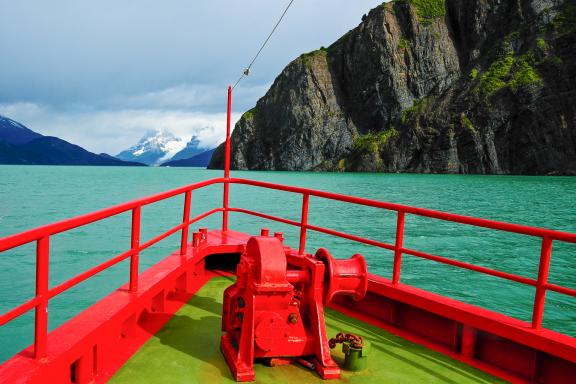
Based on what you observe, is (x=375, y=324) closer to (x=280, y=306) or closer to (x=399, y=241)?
(x=399, y=241)

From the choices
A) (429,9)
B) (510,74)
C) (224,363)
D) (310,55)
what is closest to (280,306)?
(224,363)

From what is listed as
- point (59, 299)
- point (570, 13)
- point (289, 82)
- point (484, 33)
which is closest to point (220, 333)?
point (59, 299)

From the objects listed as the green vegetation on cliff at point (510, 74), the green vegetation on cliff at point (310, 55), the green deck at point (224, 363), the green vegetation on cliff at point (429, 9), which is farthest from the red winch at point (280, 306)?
the green vegetation on cliff at point (310, 55)

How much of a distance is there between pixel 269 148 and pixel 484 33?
7266 centimetres

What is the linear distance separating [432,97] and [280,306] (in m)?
129

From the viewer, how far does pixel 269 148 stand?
151500 mm

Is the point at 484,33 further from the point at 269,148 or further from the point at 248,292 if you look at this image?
the point at 248,292

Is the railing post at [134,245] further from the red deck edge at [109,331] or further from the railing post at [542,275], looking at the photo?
the railing post at [542,275]

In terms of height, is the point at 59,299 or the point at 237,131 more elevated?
the point at 237,131

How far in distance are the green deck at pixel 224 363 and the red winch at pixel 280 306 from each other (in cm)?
15

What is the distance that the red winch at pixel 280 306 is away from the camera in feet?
12.2

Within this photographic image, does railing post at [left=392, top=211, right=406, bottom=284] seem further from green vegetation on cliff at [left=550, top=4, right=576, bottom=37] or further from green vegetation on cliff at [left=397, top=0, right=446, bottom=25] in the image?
green vegetation on cliff at [left=397, top=0, right=446, bottom=25]

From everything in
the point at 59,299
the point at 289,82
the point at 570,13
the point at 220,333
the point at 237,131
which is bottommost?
the point at 59,299

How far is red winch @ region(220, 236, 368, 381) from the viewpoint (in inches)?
147
